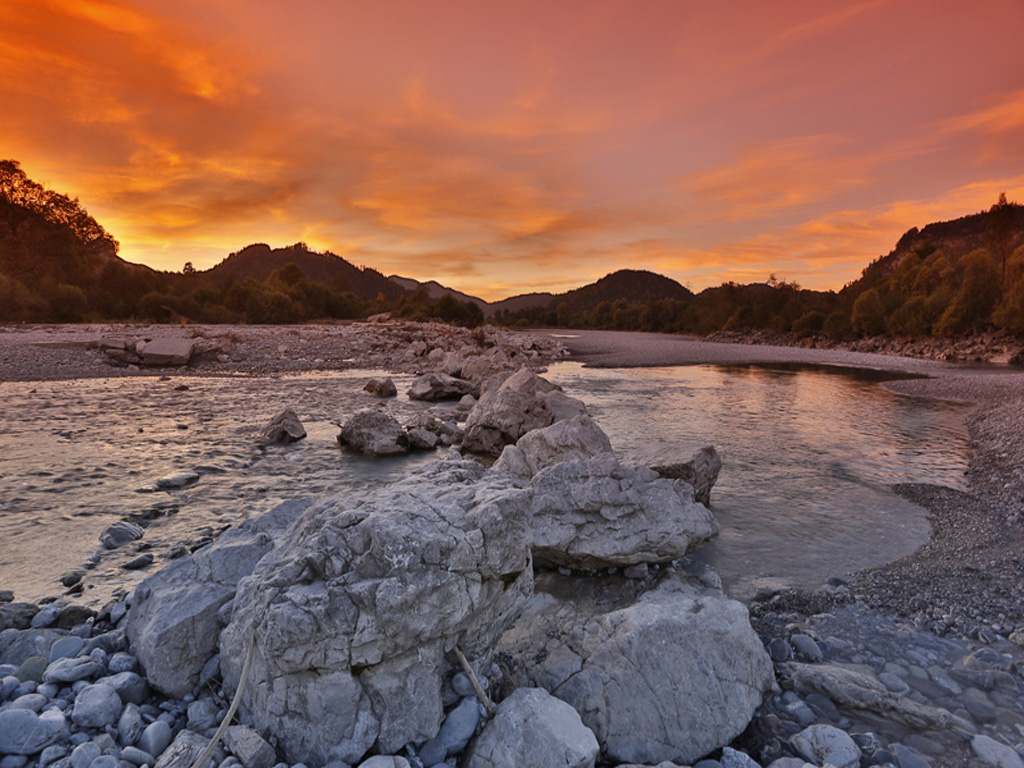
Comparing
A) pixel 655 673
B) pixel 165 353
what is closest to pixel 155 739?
pixel 655 673

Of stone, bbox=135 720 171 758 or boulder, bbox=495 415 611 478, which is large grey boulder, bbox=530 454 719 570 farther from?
stone, bbox=135 720 171 758

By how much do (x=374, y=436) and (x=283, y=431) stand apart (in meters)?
2.26

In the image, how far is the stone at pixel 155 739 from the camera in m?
2.85

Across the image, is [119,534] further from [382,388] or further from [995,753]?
[382,388]

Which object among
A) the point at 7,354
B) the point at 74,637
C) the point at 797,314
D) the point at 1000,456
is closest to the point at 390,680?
the point at 74,637

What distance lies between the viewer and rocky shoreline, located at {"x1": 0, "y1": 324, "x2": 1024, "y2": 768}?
113 inches

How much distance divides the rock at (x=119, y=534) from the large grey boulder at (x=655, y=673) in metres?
4.99

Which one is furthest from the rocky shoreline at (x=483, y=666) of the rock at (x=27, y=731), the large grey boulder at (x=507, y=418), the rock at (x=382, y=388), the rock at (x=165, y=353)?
the rock at (x=165, y=353)

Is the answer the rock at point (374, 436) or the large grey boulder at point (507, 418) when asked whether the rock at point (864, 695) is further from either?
the rock at point (374, 436)

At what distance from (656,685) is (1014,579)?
5177mm

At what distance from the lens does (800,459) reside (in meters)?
11.5

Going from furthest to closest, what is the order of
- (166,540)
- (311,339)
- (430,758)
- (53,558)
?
(311,339)
(166,540)
(53,558)
(430,758)

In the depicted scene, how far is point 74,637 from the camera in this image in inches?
149

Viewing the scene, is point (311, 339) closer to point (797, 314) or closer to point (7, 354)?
point (7, 354)
